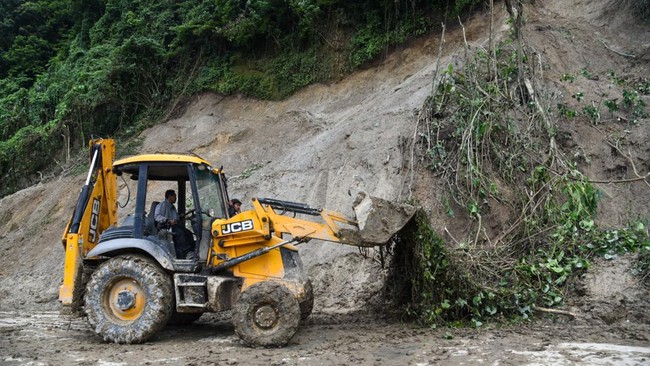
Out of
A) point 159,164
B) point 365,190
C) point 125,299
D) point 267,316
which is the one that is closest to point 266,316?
point 267,316

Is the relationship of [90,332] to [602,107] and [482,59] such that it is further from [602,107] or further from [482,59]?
[602,107]

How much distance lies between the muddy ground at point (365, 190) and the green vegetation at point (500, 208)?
0.95 ft

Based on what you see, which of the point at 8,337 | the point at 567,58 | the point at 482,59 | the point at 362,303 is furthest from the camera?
the point at 567,58

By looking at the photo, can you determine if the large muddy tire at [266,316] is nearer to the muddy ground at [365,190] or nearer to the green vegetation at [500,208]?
the muddy ground at [365,190]

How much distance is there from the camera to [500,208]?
1021 cm

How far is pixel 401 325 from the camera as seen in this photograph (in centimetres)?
807

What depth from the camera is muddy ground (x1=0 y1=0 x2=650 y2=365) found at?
6824 millimetres

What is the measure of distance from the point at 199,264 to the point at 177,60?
13273 mm

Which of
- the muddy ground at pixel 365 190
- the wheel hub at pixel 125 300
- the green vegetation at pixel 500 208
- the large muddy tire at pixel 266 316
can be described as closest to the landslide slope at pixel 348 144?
the muddy ground at pixel 365 190

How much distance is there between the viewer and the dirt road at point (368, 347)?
6.22 m

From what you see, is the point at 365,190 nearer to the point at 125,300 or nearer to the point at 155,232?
the point at 155,232

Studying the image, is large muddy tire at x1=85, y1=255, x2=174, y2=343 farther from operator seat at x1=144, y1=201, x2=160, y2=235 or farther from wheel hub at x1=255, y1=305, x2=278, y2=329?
wheel hub at x1=255, y1=305, x2=278, y2=329

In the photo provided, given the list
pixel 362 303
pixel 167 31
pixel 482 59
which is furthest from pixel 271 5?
pixel 362 303

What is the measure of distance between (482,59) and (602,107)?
2.79 meters
